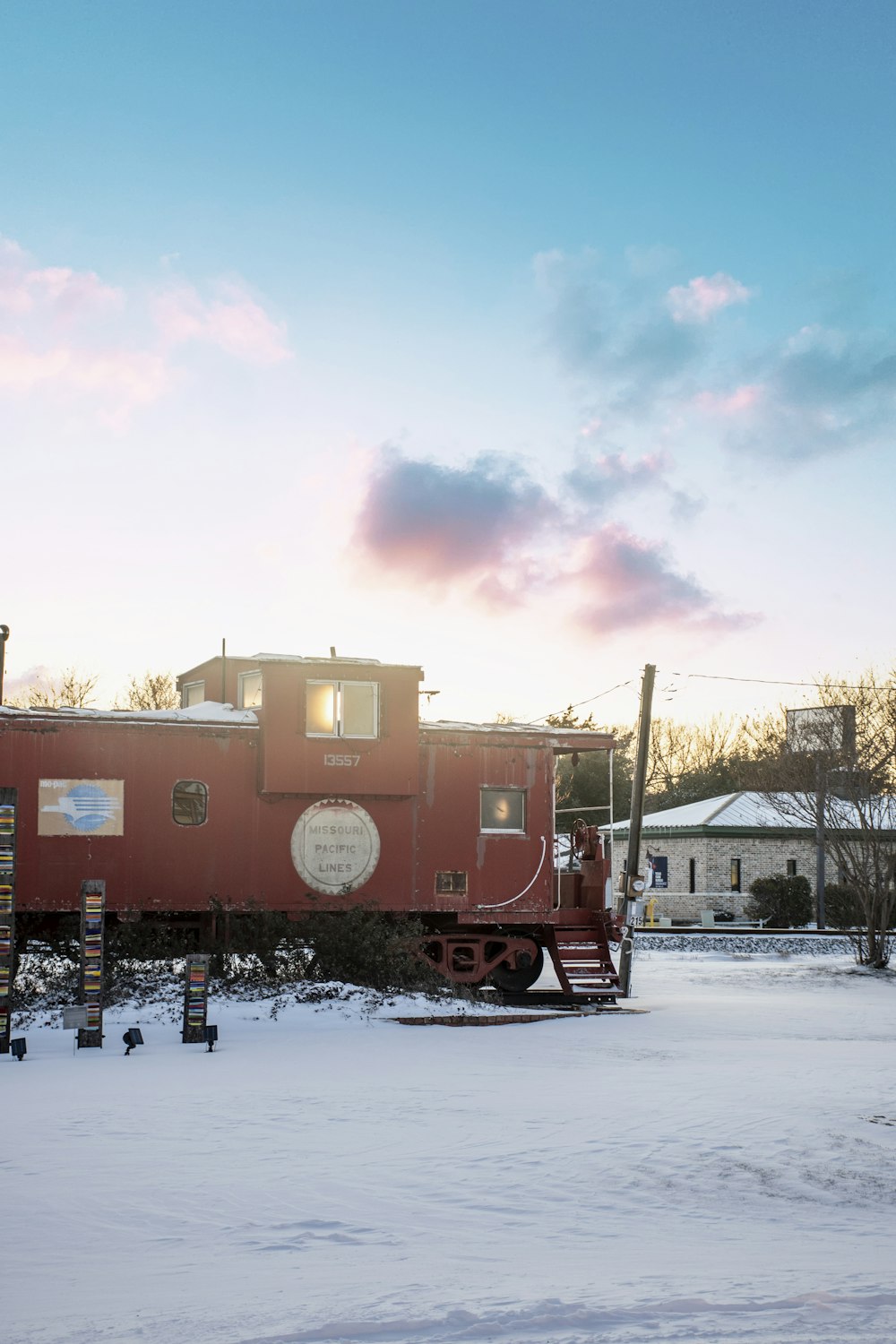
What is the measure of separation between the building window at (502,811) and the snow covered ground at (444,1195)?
20.5 feet

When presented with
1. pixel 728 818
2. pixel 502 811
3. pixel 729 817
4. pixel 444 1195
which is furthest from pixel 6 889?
pixel 729 817

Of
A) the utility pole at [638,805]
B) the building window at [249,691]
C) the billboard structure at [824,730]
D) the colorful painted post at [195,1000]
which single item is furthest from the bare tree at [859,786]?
the colorful painted post at [195,1000]

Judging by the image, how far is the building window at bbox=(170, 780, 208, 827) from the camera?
18984mm

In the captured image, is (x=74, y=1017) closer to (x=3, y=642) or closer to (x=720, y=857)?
(x=3, y=642)

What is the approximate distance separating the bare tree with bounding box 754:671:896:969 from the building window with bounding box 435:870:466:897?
16.0 m

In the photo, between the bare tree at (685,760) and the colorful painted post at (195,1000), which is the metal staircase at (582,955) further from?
the bare tree at (685,760)

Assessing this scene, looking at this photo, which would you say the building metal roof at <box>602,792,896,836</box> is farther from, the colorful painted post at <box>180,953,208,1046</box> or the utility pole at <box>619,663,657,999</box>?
the colorful painted post at <box>180,953,208,1046</box>

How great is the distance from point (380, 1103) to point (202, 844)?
8.79 metres

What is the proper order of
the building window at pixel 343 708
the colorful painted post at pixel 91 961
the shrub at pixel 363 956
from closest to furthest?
the colorful painted post at pixel 91 961, the shrub at pixel 363 956, the building window at pixel 343 708

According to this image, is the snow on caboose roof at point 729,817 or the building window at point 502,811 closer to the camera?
the building window at point 502,811

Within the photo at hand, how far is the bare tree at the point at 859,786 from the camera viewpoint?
110 feet

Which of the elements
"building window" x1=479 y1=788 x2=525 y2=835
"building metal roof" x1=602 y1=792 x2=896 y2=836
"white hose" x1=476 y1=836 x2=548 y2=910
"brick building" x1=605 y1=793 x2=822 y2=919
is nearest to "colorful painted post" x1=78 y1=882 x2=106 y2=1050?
"white hose" x1=476 y1=836 x2=548 y2=910

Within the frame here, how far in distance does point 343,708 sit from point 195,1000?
21.0ft

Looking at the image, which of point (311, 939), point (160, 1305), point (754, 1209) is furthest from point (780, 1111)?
point (311, 939)
